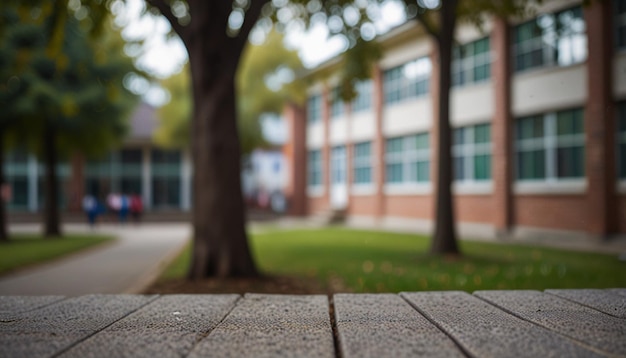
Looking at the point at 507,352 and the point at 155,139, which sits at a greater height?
the point at 155,139

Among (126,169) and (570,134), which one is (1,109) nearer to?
(570,134)

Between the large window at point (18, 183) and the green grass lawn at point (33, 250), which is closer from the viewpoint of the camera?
the green grass lawn at point (33, 250)

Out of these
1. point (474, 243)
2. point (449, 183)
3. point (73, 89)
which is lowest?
point (474, 243)

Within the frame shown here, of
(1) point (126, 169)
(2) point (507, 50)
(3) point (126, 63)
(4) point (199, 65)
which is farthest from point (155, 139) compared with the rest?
(4) point (199, 65)

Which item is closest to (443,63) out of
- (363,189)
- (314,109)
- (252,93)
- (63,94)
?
(63,94)

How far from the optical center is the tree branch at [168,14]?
31.9 ft

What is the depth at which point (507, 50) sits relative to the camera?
2184 centimetres

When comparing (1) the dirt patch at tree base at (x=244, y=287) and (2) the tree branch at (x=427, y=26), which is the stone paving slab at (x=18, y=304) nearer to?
(1) the dirt patch at tree base at (x=244, y=287)

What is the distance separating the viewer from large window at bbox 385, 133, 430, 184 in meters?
27.9

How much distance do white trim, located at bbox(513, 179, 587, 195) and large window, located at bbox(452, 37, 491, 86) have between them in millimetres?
4161

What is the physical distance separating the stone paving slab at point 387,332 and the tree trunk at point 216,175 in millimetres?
5481

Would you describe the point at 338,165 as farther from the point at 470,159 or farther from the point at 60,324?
the point at 60,324

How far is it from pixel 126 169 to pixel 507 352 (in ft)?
154

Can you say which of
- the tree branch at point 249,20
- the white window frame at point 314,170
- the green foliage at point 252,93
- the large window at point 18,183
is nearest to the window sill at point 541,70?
the tree branch at point 249,20
